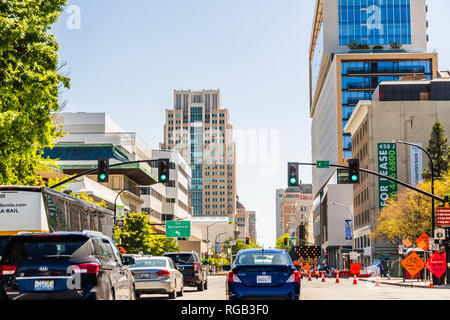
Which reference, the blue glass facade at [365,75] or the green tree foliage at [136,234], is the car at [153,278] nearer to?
the green tree foliage at [136,234]

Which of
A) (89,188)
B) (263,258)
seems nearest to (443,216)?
(263,258)

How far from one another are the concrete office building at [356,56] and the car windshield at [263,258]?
369 feet

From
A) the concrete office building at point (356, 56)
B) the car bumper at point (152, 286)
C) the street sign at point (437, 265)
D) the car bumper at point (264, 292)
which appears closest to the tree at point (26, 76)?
the car bumper at point (152, 286)

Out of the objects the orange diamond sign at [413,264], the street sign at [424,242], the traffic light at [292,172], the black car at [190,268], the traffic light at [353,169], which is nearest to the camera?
the black car at [190,268]

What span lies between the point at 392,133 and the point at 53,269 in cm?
8860

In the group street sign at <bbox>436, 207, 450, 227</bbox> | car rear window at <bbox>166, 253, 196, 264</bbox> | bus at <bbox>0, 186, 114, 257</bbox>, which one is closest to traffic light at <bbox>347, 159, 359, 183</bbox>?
street sign at <bbox>436, 207, 450, 227</bbox>

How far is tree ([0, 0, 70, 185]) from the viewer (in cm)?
2345

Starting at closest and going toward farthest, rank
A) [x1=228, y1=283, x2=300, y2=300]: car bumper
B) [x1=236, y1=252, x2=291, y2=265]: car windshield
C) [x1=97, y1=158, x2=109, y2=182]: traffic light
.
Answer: [x1=228, y1=283, x2=300, y2=300]: car bumper → [x1=236, y1=252, x2=291, y2=265]: car windshield → [x1=97, y1=158, x2=109, y2=182]: traffic light

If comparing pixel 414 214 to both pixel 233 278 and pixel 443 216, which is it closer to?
pixel 443 216

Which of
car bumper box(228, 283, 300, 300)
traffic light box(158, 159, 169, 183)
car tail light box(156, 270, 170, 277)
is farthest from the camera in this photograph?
traffic light box(158, 159, 169, 183)

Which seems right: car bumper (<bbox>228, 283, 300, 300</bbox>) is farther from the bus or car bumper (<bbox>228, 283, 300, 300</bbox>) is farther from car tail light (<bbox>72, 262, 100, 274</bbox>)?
the bus

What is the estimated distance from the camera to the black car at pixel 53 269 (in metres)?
12.0

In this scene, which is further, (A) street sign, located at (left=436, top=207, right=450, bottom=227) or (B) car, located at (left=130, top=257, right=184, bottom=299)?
(A) street sign, located at (left=436, top=207, right=450, bottom=227)
